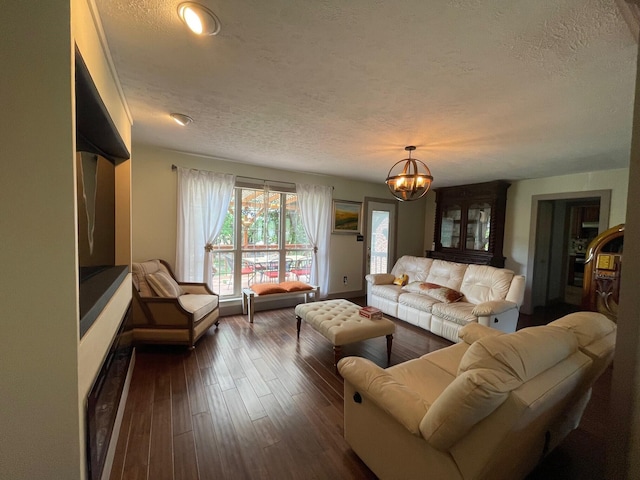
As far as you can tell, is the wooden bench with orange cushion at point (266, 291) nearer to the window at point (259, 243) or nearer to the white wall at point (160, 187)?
the window at point (259, 243)

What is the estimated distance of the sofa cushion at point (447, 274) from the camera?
3.90m

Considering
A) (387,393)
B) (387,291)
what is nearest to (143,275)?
(387,393)

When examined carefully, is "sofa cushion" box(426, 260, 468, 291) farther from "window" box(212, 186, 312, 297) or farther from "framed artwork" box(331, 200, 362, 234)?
"window" box(212, 186, 312, 297)

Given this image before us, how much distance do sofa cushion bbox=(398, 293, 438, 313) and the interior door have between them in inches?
62.7

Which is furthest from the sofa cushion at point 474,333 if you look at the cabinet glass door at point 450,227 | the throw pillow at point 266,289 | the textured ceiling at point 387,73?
the cabinet glass door at point 450,227

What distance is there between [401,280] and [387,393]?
3243 mm

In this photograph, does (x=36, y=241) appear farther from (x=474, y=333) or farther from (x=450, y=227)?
(x=450, y=227)

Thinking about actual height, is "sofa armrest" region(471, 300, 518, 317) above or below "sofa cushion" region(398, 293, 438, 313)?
above

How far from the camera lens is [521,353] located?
41.4 inches

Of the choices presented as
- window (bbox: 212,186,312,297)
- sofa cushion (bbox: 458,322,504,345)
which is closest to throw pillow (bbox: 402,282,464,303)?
sofa cushion (bbox: 458,322,504,345)

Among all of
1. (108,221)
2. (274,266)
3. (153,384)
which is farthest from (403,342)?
(108,221)

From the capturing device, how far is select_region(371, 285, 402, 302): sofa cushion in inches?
156

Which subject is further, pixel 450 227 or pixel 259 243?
pixel 450 227

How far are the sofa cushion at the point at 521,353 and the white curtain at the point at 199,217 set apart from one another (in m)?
3.47
